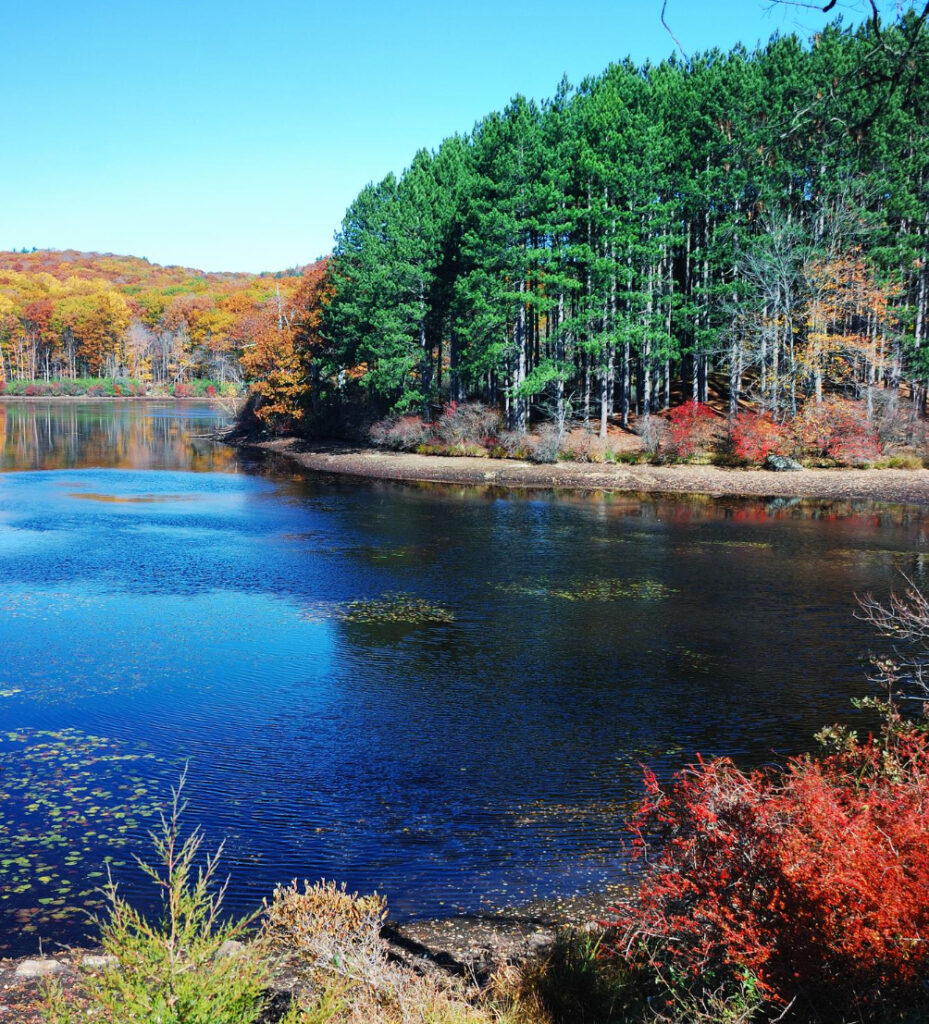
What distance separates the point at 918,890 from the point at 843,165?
40.4 meters

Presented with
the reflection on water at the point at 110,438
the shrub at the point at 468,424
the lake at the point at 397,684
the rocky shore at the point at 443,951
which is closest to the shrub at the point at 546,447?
the shrub at the point at 468,424

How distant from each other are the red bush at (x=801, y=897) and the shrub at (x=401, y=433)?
145 feet

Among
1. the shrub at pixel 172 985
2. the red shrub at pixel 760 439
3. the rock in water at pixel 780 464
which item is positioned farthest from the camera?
the red shrub at pixel 760 439

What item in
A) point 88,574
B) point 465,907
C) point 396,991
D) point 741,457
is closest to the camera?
point 396,991

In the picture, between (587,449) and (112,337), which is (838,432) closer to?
(587,449)

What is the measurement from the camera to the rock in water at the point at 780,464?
40.7m

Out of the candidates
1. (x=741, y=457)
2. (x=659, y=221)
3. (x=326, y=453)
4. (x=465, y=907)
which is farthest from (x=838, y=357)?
(x=465, y=907)

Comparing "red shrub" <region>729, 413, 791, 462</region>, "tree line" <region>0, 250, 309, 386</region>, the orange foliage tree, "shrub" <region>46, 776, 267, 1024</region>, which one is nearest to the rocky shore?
"shrub" <region>46, 776, 267, 1024</region>

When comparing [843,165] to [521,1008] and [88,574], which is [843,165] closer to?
[88,574]

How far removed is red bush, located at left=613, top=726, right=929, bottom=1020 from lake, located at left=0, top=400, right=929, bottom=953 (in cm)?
298

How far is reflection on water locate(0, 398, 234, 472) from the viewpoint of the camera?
4956 cm

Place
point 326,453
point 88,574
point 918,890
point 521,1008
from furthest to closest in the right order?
1. point 326,453
2. point 88,574
3. point 521,1008
4. point 918,890

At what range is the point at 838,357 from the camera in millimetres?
43562

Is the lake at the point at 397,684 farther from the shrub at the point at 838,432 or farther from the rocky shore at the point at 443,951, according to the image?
the shrub at the point at 838,432
